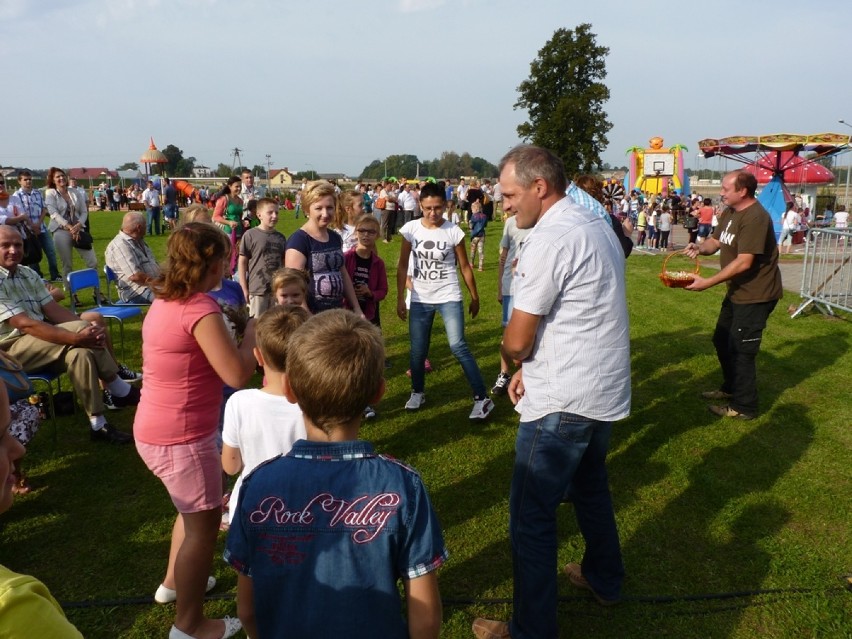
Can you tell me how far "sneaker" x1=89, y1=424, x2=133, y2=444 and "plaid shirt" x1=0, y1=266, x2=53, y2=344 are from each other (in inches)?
38.2

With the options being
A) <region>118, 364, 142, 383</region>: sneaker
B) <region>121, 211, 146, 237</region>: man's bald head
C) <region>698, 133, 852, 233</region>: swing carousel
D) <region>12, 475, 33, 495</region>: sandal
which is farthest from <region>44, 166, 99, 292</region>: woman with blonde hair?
<region>698, 133, 852, 233</region>: swing carousel

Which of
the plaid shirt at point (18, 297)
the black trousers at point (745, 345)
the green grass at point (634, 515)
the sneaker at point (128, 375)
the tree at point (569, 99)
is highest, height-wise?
the tree at point (569, 99)

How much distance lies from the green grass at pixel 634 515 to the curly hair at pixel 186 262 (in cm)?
164

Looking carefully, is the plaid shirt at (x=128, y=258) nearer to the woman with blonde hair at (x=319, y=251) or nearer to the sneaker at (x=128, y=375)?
the sneaker at (x=128, y=375)

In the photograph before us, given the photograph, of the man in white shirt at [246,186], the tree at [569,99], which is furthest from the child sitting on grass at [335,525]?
A: the tree at [569,99]

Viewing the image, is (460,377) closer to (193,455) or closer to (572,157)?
(193,455)

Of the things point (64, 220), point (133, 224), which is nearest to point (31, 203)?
point (64, 220)

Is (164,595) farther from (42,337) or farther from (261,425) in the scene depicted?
(42,337)

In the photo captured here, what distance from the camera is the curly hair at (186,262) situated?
7.73ft

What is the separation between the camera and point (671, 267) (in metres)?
14.1

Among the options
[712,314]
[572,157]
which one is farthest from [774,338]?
[572,157]

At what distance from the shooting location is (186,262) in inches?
93.2

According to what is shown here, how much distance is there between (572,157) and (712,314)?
4480cm

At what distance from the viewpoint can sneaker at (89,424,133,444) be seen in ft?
15.4
